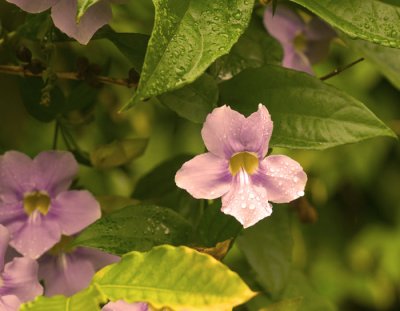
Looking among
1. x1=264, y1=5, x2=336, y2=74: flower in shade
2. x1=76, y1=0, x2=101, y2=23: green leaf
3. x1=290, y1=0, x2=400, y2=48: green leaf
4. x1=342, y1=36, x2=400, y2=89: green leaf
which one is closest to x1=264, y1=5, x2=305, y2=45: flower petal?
x1=264, y1=5, x2=336, y2=74: flower in shade

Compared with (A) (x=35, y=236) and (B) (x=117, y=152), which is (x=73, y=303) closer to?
(A) (x=35, y=236)

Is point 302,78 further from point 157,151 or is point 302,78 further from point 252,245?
point 157,151

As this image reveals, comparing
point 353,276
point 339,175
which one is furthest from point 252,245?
point 353,276

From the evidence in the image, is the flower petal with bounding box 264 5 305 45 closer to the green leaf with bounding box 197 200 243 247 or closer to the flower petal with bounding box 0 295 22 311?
the green leaf with bounding box 197 200 243 247

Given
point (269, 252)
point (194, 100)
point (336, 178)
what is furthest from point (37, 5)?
point (336, 178)

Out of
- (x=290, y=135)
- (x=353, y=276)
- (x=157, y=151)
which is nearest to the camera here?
(x=290, y=135)
